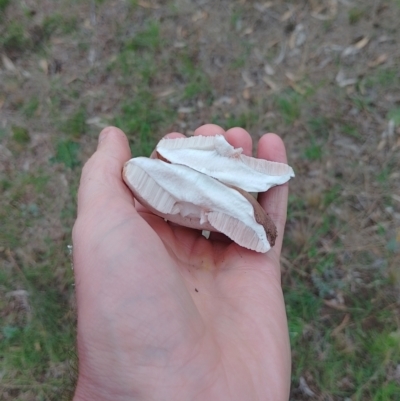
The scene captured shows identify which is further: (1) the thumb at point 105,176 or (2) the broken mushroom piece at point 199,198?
(2) the broken mushroom piece at point 199,198

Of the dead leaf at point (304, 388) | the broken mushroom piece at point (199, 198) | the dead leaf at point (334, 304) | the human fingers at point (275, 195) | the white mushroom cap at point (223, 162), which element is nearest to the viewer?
the broken mushroom piece at point (199, 198)

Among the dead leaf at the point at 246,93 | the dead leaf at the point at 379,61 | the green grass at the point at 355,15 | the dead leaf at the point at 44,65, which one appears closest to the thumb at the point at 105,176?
the dead leaf at the point at 246,93

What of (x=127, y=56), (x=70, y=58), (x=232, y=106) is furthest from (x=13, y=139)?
(x=232, y=106)

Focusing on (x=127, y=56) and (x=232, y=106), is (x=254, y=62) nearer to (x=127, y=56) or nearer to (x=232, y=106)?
(x=232, y=106)

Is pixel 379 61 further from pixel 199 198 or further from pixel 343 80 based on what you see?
pixel 199 198

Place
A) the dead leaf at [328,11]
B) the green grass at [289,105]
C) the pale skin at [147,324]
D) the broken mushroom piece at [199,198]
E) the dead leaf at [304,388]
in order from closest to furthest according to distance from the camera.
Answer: the pale skin at [147,324] → the broken mushroom piece at [199,198] → the dead leaf at [304,388] → the green grass at [289,105] → the dead leaf at [328,11]

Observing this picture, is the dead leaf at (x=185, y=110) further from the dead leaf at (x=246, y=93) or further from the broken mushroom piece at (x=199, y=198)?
the broken mushroom piece at (x=199, y=198)

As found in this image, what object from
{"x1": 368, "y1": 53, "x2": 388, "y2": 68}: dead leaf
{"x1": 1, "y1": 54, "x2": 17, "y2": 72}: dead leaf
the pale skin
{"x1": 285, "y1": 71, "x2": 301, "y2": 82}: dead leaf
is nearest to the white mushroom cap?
the pale skin
